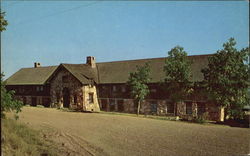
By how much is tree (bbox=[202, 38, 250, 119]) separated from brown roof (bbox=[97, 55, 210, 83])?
4.90m

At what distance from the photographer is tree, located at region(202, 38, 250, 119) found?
2511cm

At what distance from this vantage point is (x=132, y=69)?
39.6 m

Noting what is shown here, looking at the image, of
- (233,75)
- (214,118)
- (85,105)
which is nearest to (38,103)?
(85,105)

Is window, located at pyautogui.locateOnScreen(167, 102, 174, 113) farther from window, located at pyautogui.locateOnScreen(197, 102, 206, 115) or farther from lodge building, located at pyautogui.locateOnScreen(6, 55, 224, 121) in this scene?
window, located at pyautogui.locateOnScreen(197, 102, 206, 115)

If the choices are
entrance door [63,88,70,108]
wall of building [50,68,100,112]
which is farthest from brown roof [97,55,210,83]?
entrance door [63,88,70,108]

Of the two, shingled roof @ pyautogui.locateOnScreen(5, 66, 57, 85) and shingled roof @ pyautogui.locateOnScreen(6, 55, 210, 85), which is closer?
shingled roof @ pyautogui.locateOnScreen(6, 55, 210, 85)

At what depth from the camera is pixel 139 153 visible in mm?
13523

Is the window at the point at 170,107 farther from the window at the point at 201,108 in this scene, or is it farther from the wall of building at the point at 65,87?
the wall of building at the point at 65,87

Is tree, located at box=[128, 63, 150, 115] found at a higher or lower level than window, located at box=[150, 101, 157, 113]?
higher

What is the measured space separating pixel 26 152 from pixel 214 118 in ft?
78.7

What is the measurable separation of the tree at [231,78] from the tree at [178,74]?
3.30 meters

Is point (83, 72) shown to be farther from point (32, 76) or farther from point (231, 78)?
point (231, 78)

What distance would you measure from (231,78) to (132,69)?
57.1 ft

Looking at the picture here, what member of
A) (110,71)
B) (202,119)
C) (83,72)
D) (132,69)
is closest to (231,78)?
(202,119)
